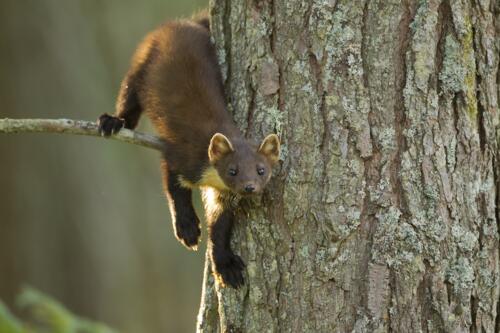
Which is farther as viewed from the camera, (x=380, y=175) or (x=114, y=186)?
(x=114, y=186)

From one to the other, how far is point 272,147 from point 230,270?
24.8 inches

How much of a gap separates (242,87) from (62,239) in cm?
721

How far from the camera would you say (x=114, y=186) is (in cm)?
1171

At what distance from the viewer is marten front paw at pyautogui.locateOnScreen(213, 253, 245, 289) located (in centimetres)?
457

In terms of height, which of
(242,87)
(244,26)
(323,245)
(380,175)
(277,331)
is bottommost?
(277,331)

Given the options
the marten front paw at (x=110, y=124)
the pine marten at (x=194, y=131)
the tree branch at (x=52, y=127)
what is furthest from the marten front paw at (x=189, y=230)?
the tree branch at (x=52, y=127)

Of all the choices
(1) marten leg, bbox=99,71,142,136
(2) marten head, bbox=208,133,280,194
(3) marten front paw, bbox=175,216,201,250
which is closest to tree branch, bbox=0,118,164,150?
(2) marten head, bbox=208,133,280,194

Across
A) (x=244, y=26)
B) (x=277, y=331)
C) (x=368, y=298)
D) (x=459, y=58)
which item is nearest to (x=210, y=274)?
(x=277, y=331)

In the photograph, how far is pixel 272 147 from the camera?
179 inches

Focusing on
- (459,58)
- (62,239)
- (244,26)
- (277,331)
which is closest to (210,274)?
(277,331)

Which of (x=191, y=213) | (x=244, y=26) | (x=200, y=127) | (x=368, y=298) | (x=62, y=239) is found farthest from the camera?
(x=62, y=239)

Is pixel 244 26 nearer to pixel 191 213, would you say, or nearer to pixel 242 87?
pixel 242 87

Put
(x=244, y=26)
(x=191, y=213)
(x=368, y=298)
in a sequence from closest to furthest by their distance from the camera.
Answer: (x=368, y=298) < (x=244, y=26) < (x=191, y=213)

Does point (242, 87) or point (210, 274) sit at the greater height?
point (242, 87)
